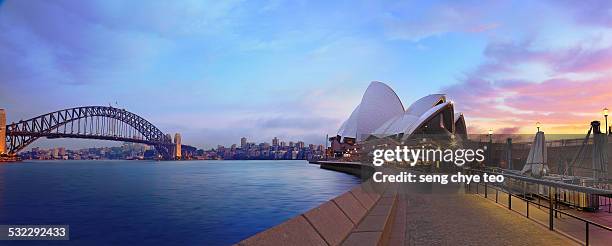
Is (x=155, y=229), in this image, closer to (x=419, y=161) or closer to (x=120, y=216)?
(x=120, y=216)

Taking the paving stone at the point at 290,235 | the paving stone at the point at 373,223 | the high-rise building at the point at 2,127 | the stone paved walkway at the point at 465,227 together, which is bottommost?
the stone paved walkway at the point at 465,227

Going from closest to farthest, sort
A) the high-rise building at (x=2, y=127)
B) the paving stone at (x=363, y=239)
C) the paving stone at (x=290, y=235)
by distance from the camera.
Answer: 1. the paving stone at (x=290, y=235)
2. the paving stone at (x=363, y=239)
3. the high-rise building at (x=2, y=127)

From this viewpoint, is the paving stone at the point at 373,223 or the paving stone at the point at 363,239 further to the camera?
the paving stone at the point at 373,223

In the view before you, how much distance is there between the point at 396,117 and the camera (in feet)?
269

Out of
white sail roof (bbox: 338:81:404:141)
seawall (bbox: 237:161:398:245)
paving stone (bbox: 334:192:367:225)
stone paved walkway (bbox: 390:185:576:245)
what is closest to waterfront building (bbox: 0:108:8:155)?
white sail roof (bbox: 338:81:404:141)

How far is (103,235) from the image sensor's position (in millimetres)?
18781

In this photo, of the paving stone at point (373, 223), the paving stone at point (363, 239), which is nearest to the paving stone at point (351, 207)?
the paving stone at point (373, 223)

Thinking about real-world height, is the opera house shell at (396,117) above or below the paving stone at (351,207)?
above

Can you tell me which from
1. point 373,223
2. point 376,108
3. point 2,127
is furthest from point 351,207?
point 2,127

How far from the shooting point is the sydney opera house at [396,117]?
190ft

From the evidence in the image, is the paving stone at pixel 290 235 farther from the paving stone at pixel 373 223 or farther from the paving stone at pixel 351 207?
the paving stone at pixel 351 207

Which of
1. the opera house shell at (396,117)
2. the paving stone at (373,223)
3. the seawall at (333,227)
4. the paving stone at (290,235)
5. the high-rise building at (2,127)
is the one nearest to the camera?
the paving stone at (290,235)

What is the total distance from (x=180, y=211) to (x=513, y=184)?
1852 centimetres

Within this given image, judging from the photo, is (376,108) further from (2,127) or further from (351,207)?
(2,127)
